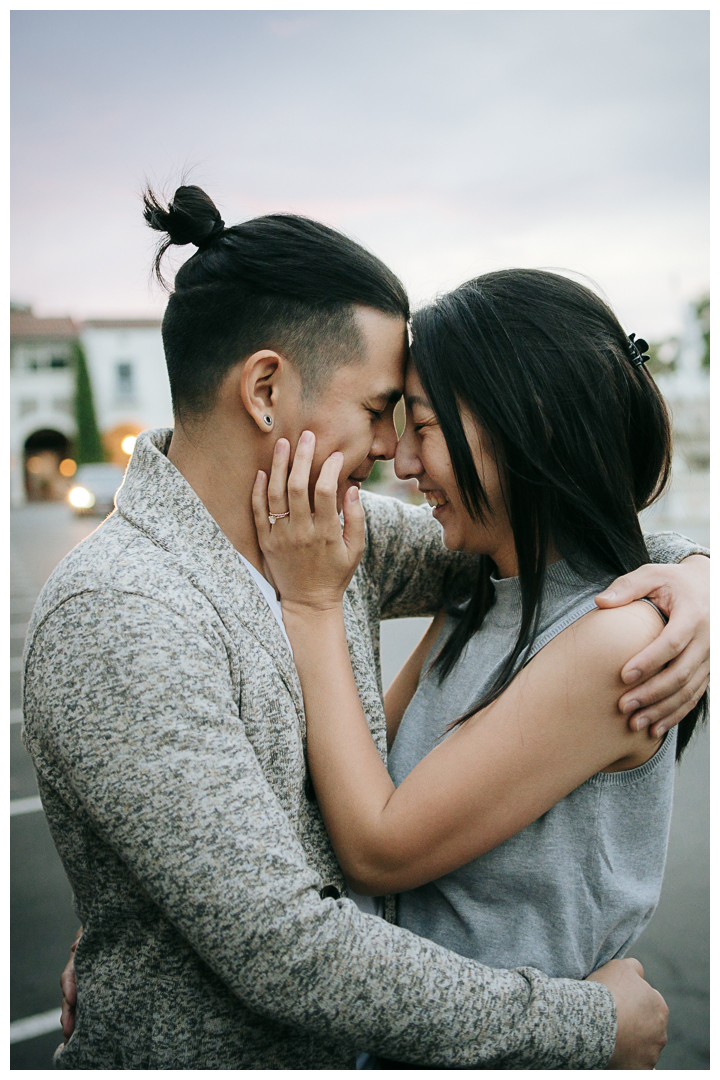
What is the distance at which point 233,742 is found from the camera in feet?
3.94

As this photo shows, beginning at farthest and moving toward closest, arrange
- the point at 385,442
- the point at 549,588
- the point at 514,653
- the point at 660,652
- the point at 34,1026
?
the point at 34,1026
the point at 385,442
the point at 549,588
the point at 514,653
the point at 660,652

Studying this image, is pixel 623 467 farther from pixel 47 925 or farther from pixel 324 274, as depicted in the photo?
pixel 47 925

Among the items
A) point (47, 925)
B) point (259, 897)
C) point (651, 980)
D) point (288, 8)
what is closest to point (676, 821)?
point (651, 980)

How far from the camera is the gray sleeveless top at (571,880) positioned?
1.47 metres

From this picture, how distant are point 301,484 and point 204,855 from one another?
0.77 m

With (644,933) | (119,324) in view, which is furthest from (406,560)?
(119,324)

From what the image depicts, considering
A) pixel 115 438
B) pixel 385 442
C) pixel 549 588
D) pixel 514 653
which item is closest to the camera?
pixel 514 653

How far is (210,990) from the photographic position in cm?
133

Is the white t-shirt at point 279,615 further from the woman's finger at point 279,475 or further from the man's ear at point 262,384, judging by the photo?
the man's ear at point 262,384

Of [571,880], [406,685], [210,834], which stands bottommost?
[571,880]

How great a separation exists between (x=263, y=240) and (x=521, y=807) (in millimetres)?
1236

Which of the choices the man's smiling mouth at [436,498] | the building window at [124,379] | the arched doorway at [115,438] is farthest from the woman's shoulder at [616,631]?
the building window at [124,379]

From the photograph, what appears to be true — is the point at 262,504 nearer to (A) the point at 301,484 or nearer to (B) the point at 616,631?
(A) the point at 301,484

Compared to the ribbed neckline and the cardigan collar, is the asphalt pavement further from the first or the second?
the cardigan collar
